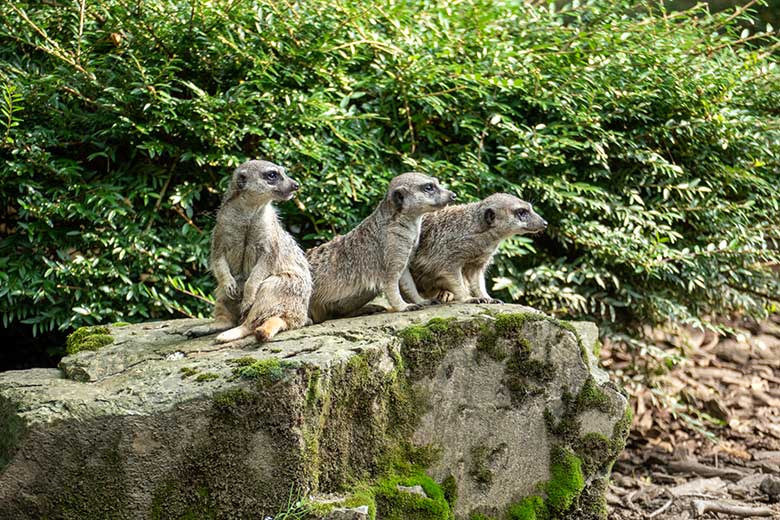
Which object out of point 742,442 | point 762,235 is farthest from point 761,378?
point 762,235

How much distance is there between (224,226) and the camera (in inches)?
171

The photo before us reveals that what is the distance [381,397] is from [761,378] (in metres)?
5.32

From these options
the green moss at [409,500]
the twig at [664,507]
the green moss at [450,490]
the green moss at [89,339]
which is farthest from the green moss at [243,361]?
the twig at [664,507]

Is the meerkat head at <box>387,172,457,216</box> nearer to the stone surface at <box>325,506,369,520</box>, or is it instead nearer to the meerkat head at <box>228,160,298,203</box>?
the meerkat head at <box>228,160,298,203</box>

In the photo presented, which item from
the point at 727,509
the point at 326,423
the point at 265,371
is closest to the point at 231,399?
the point at 265,371

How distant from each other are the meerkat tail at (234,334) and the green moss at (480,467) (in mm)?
1188

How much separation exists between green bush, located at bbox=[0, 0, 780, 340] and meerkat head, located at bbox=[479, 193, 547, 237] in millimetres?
809

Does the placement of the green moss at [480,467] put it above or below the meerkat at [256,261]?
below

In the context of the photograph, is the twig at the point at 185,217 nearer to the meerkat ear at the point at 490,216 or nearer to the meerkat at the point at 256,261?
the meerkat at the point at 256,261

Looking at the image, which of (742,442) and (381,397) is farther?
(742,442)

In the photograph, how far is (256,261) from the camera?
4320 mm

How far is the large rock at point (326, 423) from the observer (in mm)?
3432

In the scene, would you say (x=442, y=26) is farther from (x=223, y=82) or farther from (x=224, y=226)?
(x=224, y=226)

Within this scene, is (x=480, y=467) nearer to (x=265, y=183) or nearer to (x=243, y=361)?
(x=243, y=361)
